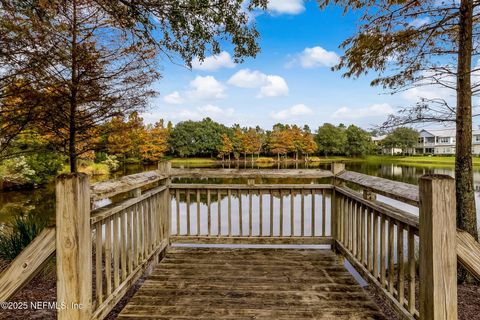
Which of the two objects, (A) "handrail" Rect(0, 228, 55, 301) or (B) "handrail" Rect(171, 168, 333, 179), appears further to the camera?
(B) "handrail" Rect(171, 168, 333, 179)

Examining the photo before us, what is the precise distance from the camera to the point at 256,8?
11.6 ft

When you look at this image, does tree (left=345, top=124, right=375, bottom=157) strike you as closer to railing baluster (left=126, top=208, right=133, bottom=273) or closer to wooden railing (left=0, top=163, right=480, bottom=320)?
wooden railing (left=0, top=163, right=480, bottom=320)

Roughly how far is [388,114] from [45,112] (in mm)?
5056

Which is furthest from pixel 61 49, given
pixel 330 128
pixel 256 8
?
pixel 330 128

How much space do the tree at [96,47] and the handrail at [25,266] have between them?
7.93 feet

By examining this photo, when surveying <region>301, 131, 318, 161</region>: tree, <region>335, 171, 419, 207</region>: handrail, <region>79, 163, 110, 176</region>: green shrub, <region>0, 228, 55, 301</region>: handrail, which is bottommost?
<region>79, 163, 110, 176</region>: green shrub

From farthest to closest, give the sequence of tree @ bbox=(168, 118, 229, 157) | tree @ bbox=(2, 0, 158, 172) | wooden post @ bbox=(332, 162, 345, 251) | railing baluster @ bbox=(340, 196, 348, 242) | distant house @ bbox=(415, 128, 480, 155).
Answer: distant house @ bbox=(415, 128, 480, 155) → tree @ bbox=(168, 118, 229, 157) → tree @ bbox=(2, 0, 158, 172) → wooden post @ bbox=(332, 162, 345, 251) → railing baluster @ bbox=(340, 196, 348, 242)

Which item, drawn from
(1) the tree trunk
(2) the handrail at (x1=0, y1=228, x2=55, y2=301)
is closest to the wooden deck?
(2) the handrail at (x1=0, y1=228, x2=55, y2=301)

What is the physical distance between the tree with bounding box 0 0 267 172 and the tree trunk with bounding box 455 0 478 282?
105 inches

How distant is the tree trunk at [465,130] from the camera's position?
3.67 meters

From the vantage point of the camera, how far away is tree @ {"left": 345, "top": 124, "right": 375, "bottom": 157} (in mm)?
51688

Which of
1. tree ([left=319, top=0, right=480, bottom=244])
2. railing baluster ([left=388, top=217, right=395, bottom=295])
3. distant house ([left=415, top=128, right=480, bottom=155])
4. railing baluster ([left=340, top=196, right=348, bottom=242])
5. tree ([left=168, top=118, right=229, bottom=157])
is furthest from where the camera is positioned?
distant house ([left=415, top=128, right=480, bottom=155])

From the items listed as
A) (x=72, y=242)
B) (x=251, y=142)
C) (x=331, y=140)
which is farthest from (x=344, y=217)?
(x=331, y=140)

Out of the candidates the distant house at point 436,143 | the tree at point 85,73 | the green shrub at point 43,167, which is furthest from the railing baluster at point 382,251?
the distant house at point 436,143
